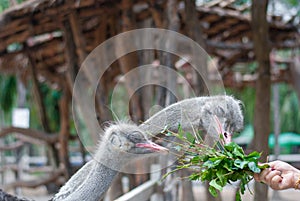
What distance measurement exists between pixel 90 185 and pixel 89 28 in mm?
4561

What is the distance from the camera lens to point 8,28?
489 cm

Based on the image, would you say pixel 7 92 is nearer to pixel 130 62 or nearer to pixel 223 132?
pixel 130 62

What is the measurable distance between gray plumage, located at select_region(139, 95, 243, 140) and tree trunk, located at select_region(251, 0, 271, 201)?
2397mm

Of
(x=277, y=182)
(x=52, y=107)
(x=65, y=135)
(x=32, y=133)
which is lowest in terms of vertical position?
(x=52, y=107)

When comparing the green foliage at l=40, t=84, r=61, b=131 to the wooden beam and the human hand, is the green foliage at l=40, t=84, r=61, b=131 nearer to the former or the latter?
the wooden beam

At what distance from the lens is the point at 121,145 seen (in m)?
2.19

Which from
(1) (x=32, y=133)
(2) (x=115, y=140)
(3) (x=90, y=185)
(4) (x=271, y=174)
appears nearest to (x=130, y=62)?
(1) (x=32, y=133)

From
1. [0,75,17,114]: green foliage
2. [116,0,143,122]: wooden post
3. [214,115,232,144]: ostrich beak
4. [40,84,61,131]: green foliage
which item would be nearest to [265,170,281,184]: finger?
[214,115,232,144]: ostrich beak

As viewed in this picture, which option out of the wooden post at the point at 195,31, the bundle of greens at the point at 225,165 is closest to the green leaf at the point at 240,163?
the bundle of greens at the point at 225,165

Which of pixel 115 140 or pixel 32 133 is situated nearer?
pixel 115 140

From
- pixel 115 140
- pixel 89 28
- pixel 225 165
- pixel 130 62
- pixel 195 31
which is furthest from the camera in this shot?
pixel 89 28

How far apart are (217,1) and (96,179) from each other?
15.5 feet

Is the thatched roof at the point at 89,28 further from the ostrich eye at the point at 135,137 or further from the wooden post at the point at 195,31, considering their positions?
the ostrich eye at the point at 135,137

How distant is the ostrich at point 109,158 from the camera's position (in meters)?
2.12
